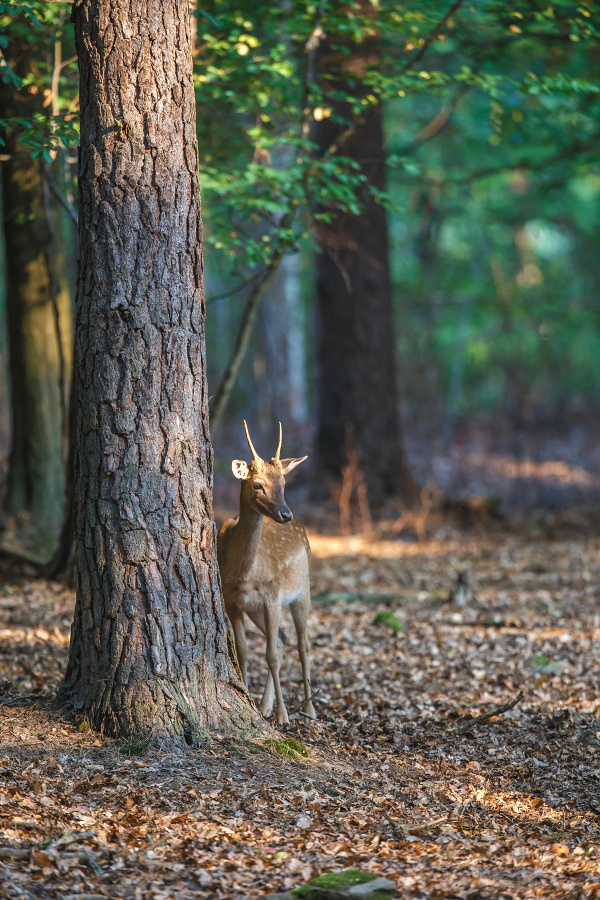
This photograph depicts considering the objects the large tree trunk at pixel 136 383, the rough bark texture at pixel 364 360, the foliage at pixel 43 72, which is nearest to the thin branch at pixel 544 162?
the rough bark texture at pixel 364 360

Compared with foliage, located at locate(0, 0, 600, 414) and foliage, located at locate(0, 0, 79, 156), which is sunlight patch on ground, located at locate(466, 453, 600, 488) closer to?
foliage, located at locate(0, 0, 600, 414)

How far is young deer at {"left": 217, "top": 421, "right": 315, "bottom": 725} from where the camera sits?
5.24 m

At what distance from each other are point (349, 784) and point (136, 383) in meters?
2.32

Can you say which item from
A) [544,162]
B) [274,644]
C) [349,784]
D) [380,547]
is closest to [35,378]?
[380,547]

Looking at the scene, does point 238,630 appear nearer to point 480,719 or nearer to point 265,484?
point 265,484

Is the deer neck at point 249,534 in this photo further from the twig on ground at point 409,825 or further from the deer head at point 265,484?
the twig on ground at point 409,825

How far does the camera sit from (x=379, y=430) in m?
12.9

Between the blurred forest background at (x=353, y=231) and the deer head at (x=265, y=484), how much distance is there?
2.01 metres

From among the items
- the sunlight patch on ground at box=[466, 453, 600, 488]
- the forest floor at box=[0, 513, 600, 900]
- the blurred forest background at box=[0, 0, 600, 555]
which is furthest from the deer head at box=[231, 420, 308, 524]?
the sunlight patch on ground at box=[466, 453, 600, 488]

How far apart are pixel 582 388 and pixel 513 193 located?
19.8 feet

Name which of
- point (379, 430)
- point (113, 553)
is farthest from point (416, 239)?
point (113, 553)

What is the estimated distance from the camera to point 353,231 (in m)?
12.5

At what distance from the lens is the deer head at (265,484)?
5172mm

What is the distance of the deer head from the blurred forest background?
201 centimetres
